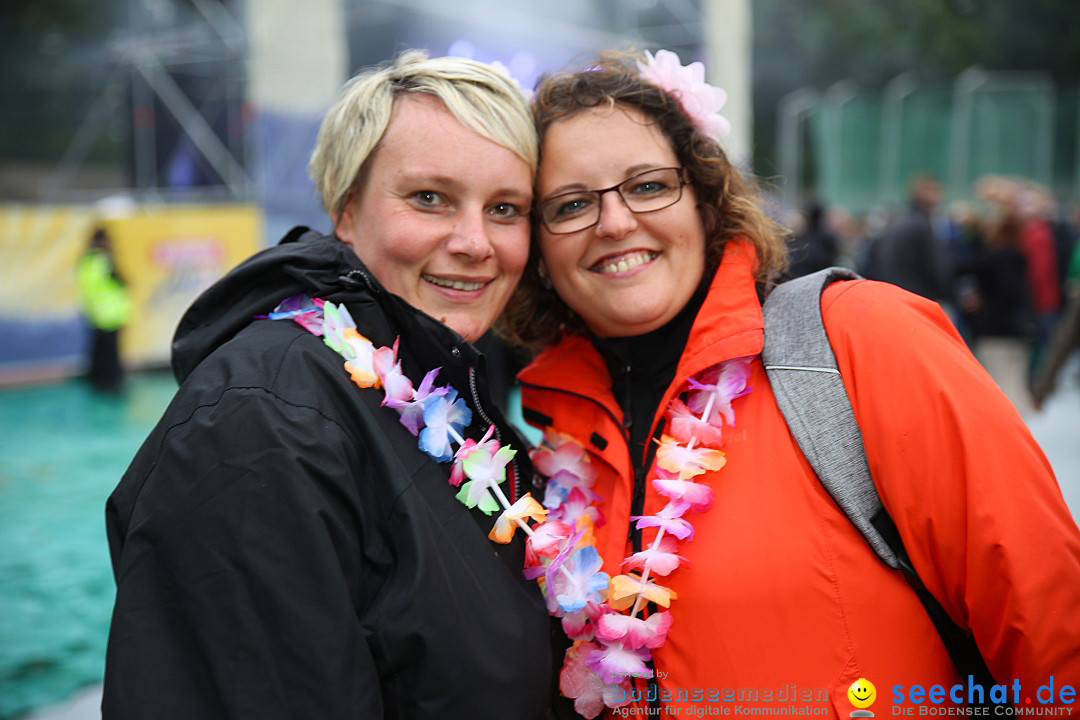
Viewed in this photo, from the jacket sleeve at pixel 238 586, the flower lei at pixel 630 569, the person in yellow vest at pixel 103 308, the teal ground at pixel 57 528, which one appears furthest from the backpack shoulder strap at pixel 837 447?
the person in yellow vest at pixel 103 308

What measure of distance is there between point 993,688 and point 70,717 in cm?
341

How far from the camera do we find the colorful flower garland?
1.77 m

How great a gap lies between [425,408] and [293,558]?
0.46 meters

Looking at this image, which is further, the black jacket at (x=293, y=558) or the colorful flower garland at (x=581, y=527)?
the colorful flower garland at (x=581, y=527)

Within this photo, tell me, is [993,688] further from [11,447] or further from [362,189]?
[11,447]

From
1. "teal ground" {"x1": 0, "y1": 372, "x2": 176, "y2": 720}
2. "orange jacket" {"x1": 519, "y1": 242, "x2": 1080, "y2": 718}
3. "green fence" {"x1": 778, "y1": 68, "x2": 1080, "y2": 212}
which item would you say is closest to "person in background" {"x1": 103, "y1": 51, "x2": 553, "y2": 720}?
"orange jacket" {"x1": 519, "y1": 242, "x2": 1080, "y2": 718}

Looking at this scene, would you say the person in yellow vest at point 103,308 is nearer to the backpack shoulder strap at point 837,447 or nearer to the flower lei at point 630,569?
the flower lei at point 630,569

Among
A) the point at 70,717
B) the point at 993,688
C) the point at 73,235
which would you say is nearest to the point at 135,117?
the point at 73,235

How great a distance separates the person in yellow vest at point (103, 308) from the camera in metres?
10.1

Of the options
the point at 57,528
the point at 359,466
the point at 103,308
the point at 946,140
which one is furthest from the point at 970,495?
the point at 946,140

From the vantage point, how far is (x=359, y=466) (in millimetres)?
1591

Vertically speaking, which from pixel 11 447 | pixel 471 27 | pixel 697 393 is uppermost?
pixel 471 27

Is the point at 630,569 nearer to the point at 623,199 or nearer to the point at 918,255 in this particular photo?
the point at 623,199

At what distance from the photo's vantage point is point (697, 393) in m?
2.05
